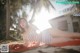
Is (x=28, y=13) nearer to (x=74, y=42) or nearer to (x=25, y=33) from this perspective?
(x=25, y=33)

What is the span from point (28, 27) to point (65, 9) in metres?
0.92

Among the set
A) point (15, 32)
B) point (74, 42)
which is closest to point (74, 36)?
point (74, 42)

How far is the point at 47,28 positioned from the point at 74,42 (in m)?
0.68

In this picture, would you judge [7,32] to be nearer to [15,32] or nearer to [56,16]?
[15,32]

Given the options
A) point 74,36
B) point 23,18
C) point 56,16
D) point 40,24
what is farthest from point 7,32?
point 74,36

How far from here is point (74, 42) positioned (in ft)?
14.6

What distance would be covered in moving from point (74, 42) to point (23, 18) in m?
1.26

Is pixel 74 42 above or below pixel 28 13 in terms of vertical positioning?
below

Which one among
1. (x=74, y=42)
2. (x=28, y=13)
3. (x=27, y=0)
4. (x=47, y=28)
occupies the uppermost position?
(x=27, y=0)

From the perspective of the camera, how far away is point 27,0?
174 inches

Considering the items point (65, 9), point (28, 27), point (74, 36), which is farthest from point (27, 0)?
point (74, 36)

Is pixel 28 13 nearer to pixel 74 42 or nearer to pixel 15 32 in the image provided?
pixel 15 32

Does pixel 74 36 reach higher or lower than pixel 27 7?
lower

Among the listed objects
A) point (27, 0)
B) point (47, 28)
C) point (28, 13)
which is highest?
point (27, 0)
